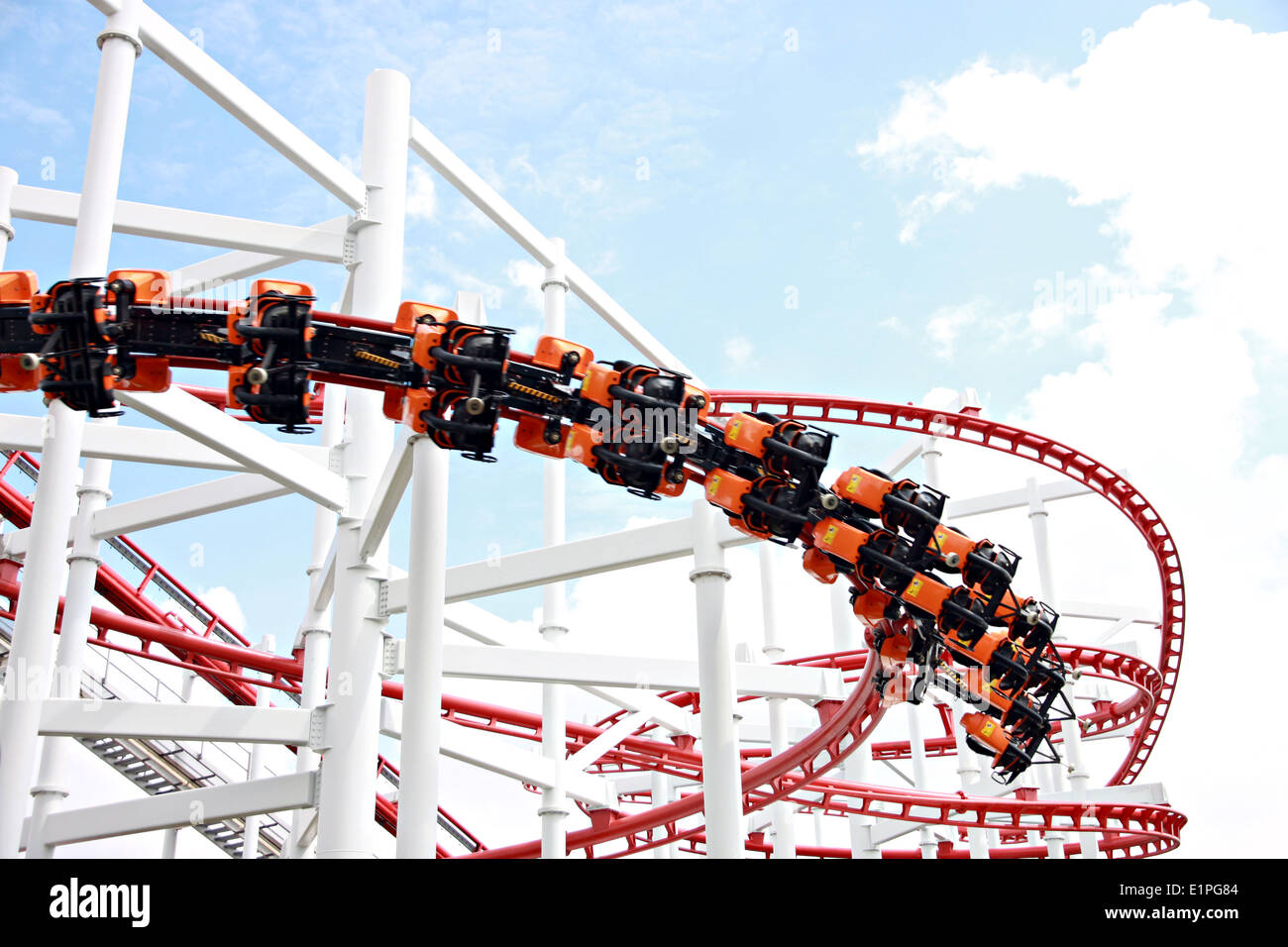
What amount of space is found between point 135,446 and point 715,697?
3458mm

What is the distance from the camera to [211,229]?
626 cm

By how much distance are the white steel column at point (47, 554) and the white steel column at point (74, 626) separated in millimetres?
2010

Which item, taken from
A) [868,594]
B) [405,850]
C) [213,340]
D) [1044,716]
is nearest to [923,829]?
[1044,716]

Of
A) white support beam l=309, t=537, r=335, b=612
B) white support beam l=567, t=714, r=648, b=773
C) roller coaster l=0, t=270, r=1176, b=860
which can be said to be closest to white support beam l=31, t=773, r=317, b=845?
white support beam l=309, t=537, r=335, b=612

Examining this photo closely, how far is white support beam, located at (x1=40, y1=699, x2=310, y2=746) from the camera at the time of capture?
228 inches

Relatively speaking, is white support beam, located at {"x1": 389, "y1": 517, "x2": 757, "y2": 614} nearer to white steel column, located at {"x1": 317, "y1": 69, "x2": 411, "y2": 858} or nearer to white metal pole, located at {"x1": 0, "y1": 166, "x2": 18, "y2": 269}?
white steel column, located at {"x1": 317, "y1": 69, "x2": 411, "y2": 858}

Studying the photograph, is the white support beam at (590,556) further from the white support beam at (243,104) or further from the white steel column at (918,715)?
the white steel column at (918,715)

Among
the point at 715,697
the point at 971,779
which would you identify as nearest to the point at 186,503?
A: the point at 715,697

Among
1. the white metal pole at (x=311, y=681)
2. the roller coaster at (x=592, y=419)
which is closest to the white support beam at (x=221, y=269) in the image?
the white metal pole at (x=311, y=681)

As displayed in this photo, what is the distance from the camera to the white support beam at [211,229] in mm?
6258

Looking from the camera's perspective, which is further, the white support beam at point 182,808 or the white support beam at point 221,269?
Result: the white support beam at point 221,269
